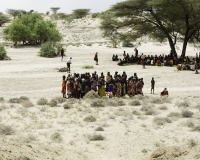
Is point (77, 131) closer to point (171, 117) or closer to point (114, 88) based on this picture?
point (171, 117)

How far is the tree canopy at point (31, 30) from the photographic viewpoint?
53.0 m

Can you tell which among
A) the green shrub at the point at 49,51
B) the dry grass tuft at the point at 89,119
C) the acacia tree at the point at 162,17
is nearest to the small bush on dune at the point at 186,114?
the dry grass tuft at the point at 89,119

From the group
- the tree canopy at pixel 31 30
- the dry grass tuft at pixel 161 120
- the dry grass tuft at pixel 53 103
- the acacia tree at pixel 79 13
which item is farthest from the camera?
the acacia tree at pixel 79 13

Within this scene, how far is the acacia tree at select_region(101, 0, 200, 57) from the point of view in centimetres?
3547

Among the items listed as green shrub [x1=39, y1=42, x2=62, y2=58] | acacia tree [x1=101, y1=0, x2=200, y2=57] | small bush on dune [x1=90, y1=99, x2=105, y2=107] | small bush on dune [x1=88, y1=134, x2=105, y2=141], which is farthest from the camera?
green shrub [x1=39, y1=42, x2=62, y2=58]

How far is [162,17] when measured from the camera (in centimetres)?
3828

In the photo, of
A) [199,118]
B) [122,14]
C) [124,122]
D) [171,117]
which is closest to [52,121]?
[124,122]

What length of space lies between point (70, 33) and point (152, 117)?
218 feet

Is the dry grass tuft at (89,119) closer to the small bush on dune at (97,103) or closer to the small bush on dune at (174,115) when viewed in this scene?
the small bush on dune at (97,103)

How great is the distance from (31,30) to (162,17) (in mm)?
23577

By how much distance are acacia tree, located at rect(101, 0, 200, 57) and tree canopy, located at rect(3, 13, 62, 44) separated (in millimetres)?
17156

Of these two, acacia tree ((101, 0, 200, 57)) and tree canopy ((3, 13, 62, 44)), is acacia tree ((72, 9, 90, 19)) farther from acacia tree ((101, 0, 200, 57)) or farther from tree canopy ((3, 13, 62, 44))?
acacia tree ((101, 0, 200, 57))

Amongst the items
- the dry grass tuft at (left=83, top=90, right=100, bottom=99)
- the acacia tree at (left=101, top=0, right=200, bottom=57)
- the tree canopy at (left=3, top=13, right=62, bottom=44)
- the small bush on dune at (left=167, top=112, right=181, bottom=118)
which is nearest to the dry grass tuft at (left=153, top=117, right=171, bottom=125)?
the small bush on dune at (left=167, top=112, right=181, bottom=118)

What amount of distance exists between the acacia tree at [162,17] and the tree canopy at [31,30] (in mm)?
17156
